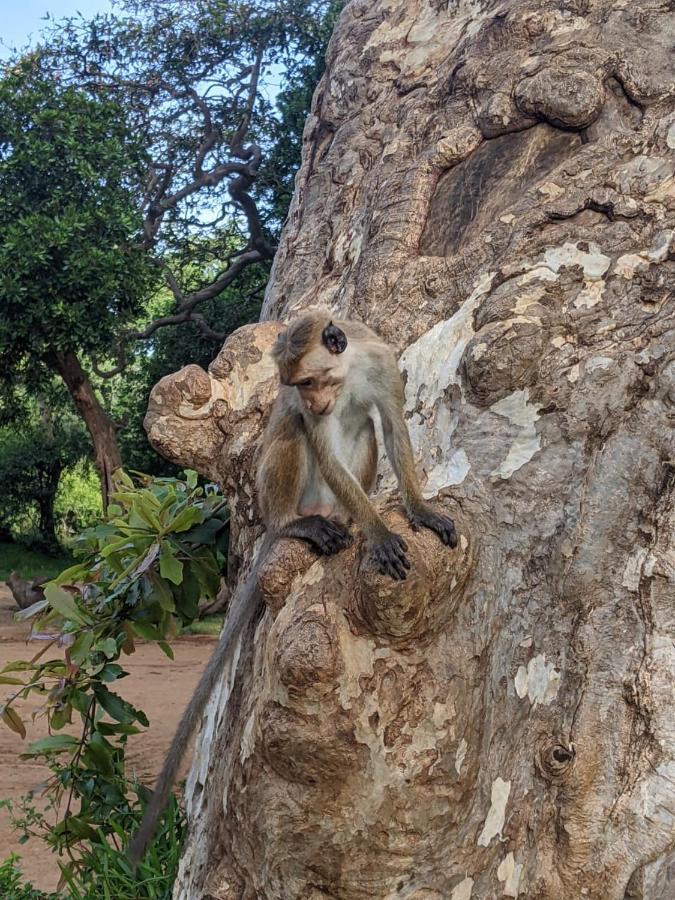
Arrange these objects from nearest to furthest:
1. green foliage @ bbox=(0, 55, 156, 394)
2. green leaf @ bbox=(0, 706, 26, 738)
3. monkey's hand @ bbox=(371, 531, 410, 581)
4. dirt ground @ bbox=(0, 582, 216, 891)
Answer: monkey's hand @ bbox=(371, 531, 410, 581) → green leaf @ bbox=(0, 706, 26, 738) → dirt ground @ bbox=(0, 582, 216, 891) → green foliage @ bbox=(0, 55, 156, 394)

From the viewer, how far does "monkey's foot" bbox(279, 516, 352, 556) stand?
2647mm

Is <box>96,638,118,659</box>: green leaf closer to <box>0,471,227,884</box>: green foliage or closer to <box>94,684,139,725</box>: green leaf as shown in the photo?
<box>0,471,227,884</box>: green foliage

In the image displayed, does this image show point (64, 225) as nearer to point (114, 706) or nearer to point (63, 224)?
point (63, 224)

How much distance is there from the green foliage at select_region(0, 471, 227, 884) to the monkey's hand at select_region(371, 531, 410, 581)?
1500mm

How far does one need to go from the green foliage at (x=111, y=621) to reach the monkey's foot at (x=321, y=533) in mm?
874

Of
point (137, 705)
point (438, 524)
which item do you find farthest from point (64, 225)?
point (438, 524)

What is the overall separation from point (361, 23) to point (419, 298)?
2099 mm

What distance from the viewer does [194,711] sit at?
301 cm

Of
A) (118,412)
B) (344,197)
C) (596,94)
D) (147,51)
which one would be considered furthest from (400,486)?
(118,412)

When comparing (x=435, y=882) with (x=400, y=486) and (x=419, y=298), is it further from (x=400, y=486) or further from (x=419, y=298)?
(x=419, y=298)

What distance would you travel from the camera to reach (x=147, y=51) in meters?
11.8

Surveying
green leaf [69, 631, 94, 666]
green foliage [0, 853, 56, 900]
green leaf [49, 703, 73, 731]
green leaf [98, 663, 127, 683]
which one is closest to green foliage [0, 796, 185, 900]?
green foliage [0, 853, 56, 900]

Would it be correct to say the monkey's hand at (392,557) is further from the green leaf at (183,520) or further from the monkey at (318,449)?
the green leaf at (183,520)

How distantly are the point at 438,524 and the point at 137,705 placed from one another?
19.7 feet
